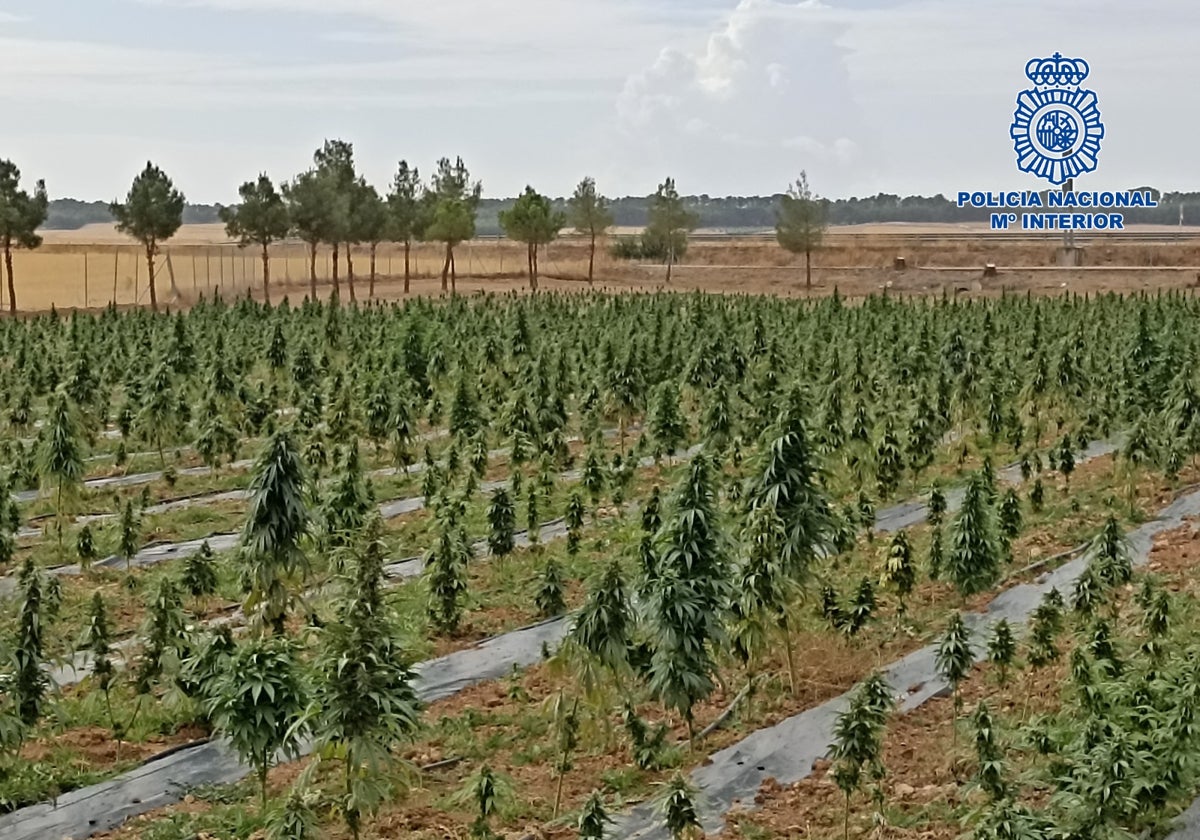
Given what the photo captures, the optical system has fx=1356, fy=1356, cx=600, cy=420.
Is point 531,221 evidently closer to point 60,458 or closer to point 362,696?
point 60,458

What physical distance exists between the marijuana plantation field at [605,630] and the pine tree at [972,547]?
3 cm

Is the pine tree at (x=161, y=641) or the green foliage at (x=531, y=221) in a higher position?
the green foliage at (x=531, y=221)

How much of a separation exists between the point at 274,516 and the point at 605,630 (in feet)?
9.34

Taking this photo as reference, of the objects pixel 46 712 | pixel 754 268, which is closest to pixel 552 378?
pixel 46 712

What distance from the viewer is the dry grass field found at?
5775 centimetres

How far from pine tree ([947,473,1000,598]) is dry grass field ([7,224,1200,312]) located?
41899mm

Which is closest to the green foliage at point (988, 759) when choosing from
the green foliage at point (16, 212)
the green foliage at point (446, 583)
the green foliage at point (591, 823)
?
the green foliage at point (591, 823)

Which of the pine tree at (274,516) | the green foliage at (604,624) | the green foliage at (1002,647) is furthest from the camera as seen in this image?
the pine tree at (274,516)

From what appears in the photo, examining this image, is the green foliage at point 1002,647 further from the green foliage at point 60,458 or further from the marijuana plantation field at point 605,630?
the green foliage at point 60,458

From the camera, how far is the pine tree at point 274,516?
973 centimetres

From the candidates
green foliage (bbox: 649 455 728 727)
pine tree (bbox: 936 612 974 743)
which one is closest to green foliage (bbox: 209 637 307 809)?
green foliage (bbox: 649 455 728 727)

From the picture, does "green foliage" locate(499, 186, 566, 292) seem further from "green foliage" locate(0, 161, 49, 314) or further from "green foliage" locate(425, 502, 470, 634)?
"green foliage" locate(425, 502, 470, 634)

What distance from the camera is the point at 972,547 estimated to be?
11383 millimetres

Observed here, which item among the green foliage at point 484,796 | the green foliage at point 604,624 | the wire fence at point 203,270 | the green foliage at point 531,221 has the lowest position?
the green foliage at point 484,796
